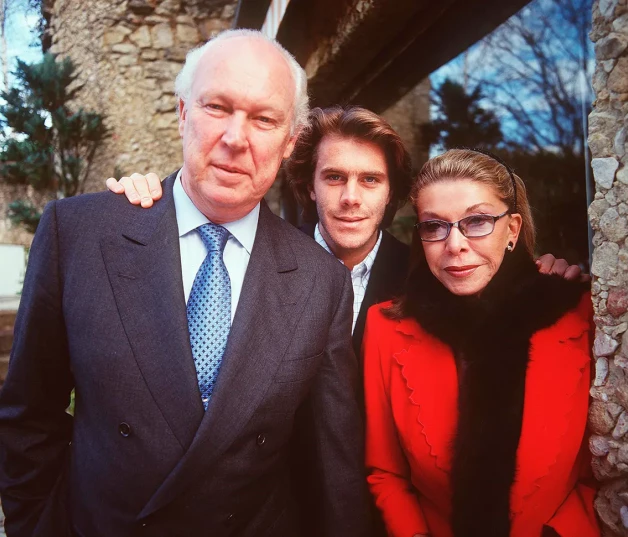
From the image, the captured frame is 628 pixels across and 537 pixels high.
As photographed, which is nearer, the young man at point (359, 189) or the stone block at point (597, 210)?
the stone block at point (597, 210)

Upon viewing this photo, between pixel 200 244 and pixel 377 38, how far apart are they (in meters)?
2.17

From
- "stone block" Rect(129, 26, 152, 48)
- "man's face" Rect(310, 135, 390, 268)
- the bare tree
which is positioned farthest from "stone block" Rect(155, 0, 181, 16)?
"man's face" Rect(310, 135, 390, 268)

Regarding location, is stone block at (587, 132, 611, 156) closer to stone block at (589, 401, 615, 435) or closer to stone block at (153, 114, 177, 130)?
stone block at (589, 401, 615, 435)

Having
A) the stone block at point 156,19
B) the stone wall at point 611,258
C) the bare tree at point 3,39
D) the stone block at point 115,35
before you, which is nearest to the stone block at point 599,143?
the stone wall at point 611,258

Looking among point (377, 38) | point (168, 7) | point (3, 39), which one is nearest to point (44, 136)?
point (168, 7)

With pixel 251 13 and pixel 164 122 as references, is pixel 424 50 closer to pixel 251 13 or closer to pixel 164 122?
pixel 251 13

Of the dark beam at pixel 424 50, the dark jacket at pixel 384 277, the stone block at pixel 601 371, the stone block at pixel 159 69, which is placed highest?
the stone block at pixel 159 69

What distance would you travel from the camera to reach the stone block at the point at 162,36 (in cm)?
723

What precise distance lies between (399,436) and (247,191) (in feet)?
3.50

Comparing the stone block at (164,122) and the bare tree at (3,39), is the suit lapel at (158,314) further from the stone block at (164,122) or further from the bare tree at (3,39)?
the bare tree at (3,39)

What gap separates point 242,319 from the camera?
58.4 inches

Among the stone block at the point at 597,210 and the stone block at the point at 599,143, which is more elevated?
the stone block at the point at 599,143

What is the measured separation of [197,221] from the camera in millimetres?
1593

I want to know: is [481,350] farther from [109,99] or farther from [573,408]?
[109,99]
